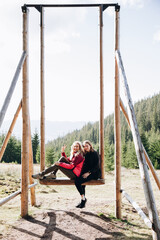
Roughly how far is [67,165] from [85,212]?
1.29 meters

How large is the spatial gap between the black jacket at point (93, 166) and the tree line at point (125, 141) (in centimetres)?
2918

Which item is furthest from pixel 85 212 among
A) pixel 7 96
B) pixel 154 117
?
pixel 154 117

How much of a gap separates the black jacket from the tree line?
2918 cm

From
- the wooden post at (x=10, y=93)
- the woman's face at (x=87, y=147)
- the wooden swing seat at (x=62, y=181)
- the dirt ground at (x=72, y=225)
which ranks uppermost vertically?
the wooden post at (x=10, y=93)

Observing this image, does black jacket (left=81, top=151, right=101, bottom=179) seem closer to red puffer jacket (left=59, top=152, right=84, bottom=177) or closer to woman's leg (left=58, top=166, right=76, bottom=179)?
red puffer jacket (left=59, top=152, right=84, bottom=177)

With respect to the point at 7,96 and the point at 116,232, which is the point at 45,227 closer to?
the point at 116,232

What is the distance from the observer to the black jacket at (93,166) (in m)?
4.66

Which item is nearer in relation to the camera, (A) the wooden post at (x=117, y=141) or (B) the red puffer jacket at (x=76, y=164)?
(B) the red puffer jacket at (x=76, y=164)

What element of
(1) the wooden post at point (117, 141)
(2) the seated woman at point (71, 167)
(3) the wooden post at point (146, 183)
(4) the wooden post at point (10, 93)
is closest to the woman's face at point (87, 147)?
(2) the seated woman at point (71, 167)

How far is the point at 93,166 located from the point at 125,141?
222 ft

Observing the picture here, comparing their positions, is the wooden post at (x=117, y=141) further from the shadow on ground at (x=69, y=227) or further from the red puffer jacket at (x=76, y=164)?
the red puffer jacket at (x=76, y=164)

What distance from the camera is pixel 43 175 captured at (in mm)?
4648

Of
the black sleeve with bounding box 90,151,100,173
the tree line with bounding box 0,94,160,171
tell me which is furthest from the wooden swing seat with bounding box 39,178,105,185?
the tree line with bounding box 0,94,160,171

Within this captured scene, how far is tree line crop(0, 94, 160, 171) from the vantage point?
36844 mm
